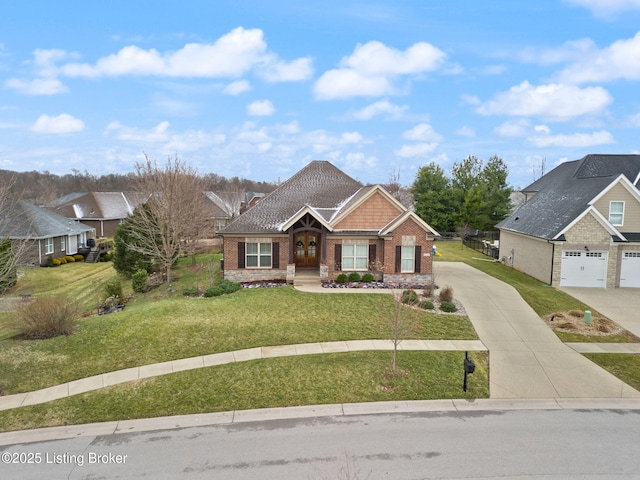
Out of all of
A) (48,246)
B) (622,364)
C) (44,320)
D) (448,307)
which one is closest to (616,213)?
(448,307)

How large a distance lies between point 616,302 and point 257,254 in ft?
63.4

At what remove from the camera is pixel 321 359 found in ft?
46.4

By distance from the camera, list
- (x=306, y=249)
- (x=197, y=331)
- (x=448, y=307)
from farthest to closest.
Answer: (x=306, y=249), (x=448, y=307), (x=197, y=331)

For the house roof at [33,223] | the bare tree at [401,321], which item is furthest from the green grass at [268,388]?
the house roof at [33,223]

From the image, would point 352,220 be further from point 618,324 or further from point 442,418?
point 442,418

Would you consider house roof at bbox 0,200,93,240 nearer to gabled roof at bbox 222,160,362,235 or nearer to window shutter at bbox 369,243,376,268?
gabled roof at bbox 222,160,362,235

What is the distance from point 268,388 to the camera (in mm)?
12414

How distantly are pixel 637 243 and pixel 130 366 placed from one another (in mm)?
27286

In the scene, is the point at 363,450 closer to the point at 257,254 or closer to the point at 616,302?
the point at 257,254

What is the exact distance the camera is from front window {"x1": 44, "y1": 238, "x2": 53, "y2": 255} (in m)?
37.7

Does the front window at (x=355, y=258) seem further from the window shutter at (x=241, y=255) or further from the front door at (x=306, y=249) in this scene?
the window shutter at (x=241, y=255)

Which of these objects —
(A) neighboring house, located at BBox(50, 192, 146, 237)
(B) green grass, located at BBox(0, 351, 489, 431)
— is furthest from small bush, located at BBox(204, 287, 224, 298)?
(A) neighboring house, located at BBox(50, 192, 146, 237)

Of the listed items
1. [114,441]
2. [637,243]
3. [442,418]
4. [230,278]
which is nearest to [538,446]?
[442,418]

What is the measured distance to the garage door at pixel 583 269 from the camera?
25.5 m
